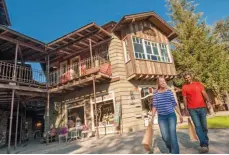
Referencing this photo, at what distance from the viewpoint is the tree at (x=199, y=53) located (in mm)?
15680

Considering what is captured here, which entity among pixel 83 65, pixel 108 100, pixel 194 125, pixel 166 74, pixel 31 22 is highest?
pixel 31 22

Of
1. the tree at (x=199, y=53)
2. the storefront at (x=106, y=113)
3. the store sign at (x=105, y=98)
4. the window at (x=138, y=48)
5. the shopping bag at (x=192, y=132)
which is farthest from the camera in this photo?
the tree at (x=199, y=53)

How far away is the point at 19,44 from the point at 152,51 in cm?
813

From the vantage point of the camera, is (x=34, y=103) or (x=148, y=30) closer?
(x=148, y=30)

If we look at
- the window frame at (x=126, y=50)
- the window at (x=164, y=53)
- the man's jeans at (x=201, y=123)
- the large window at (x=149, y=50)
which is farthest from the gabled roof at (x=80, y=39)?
the man's jeans at (x=201, y=123)

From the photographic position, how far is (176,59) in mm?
17469

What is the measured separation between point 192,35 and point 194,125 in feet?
50.6

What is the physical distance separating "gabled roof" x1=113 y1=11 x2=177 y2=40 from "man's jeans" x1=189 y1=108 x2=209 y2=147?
828 centimetres

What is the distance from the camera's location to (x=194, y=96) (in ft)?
13.2

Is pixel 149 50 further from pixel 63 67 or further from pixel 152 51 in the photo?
pixel 63 67

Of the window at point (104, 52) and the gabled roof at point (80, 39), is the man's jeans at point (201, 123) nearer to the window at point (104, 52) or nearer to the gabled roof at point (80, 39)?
the gabled roof at point (80, 39)

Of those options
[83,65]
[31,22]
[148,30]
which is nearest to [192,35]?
[148,30]

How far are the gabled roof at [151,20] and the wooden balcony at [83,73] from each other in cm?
255

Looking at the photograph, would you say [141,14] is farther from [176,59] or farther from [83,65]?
[176,59]
